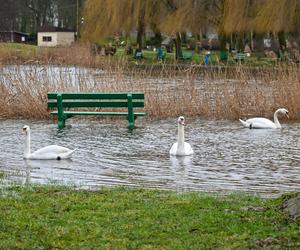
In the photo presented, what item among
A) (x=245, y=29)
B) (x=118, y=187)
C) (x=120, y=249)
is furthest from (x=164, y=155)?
(x=245, y=29)

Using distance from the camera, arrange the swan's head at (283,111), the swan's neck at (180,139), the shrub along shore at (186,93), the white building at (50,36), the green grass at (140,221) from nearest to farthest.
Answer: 1. the green grass at (140,221)
2. the swan's neck at (180,139)
3. the swan's head at (283,111)
4. the shrub along shore at (186,93)
5. the white building at (50,36)

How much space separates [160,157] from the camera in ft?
47.5

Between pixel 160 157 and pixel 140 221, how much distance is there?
6.94m

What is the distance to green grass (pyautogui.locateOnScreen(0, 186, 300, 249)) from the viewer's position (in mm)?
6656

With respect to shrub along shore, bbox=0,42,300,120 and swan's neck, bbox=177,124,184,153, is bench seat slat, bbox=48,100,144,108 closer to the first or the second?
shrub along shore, bbox=0,42,300,120

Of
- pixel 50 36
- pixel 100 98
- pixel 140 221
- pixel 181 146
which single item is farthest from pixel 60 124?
pixel 50 36

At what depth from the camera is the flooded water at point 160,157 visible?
450 inches

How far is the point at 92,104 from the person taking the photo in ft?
66.4

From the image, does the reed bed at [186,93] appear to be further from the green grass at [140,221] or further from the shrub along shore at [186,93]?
the green grass at [140,221]

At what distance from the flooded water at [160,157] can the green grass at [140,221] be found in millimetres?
1653

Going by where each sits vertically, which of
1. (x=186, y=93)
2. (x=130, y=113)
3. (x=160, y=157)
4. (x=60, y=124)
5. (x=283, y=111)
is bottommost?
(x=60, y=124)

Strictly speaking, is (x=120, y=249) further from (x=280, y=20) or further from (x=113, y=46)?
(x=113, y=46)

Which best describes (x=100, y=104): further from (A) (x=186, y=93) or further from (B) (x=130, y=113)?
(A) (x=186, y=93)

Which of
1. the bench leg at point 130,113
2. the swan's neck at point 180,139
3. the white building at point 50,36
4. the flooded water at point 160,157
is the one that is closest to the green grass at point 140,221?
the flooded water at point 160,157
